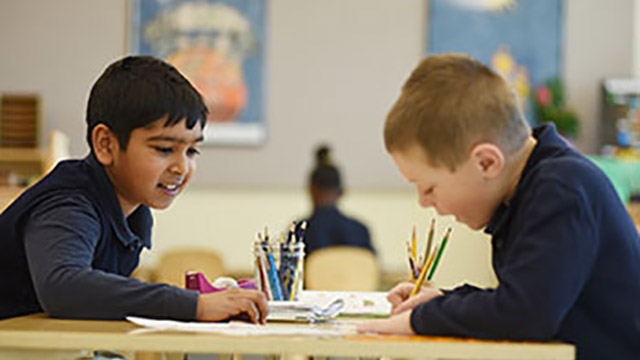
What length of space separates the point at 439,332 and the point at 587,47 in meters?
5.53

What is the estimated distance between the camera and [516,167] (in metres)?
1.19

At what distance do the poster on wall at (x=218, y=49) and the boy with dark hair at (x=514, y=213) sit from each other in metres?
Answer: 5.02

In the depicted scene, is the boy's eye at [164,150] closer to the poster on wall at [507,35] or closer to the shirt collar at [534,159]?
the shirt collar at [534,159]

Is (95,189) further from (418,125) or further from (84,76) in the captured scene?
(84,76)

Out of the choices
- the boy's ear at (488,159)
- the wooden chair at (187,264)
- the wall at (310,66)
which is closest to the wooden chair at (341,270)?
the wooden chair at (187,264)

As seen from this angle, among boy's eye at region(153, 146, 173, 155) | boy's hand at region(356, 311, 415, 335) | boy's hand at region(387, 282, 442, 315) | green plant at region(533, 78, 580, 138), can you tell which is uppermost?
boy's eye at region(153, 146, 173, 155)

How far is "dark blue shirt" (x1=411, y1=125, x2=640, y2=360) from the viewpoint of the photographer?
1.03m

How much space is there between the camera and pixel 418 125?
1131 mm

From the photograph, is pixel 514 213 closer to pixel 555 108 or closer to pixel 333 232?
pixel 333 232

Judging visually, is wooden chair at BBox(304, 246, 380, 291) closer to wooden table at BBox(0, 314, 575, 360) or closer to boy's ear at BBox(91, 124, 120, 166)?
boy's ear at BBox(91, 124, 120, 166)

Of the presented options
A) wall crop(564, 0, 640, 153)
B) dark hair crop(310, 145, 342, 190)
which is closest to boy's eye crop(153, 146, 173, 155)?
dark hair crop(310, 145, 342, 190)

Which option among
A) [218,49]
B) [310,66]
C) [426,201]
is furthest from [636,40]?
[426,201]

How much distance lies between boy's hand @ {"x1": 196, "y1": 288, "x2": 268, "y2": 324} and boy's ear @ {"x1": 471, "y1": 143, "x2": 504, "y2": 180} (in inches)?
12.8

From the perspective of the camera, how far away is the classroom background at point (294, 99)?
242 inches
